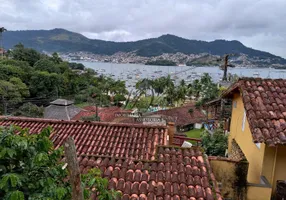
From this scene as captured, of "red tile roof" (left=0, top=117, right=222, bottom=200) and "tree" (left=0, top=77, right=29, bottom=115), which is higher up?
"red tile roof" (left=0, top=117, right=222, bottom=200)

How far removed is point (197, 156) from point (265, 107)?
2.59 meters

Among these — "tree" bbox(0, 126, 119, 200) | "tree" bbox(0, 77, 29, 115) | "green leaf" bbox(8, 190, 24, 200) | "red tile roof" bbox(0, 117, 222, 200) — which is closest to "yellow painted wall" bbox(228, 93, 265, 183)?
"red tile roof" bbox(0, 117, 222, 200)

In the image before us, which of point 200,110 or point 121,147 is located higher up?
point 121,147

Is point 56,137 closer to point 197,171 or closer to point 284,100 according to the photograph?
point 197,171

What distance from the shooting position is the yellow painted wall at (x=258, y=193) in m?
6.20

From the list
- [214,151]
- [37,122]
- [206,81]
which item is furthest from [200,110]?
[37,122]

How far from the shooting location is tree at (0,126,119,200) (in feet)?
8.04

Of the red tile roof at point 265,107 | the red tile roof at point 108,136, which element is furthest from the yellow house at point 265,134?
the red tile roof at point 108,136

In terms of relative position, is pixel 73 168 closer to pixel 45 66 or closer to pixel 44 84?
pixel 44 84

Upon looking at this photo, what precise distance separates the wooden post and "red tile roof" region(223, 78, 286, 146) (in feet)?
15.3

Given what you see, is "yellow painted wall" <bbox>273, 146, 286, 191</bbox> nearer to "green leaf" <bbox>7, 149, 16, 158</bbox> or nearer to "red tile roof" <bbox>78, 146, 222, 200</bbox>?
"red tile roof" <bbox>78, 146, 222, 200</bbox>

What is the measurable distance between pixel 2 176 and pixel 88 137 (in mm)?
6992

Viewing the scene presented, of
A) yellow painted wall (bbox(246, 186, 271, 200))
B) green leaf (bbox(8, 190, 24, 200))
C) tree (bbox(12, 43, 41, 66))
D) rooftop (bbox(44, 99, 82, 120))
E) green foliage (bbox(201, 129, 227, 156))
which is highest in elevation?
tree (bbox(12, 43, 41, 66))

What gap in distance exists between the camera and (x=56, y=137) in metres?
9.17
